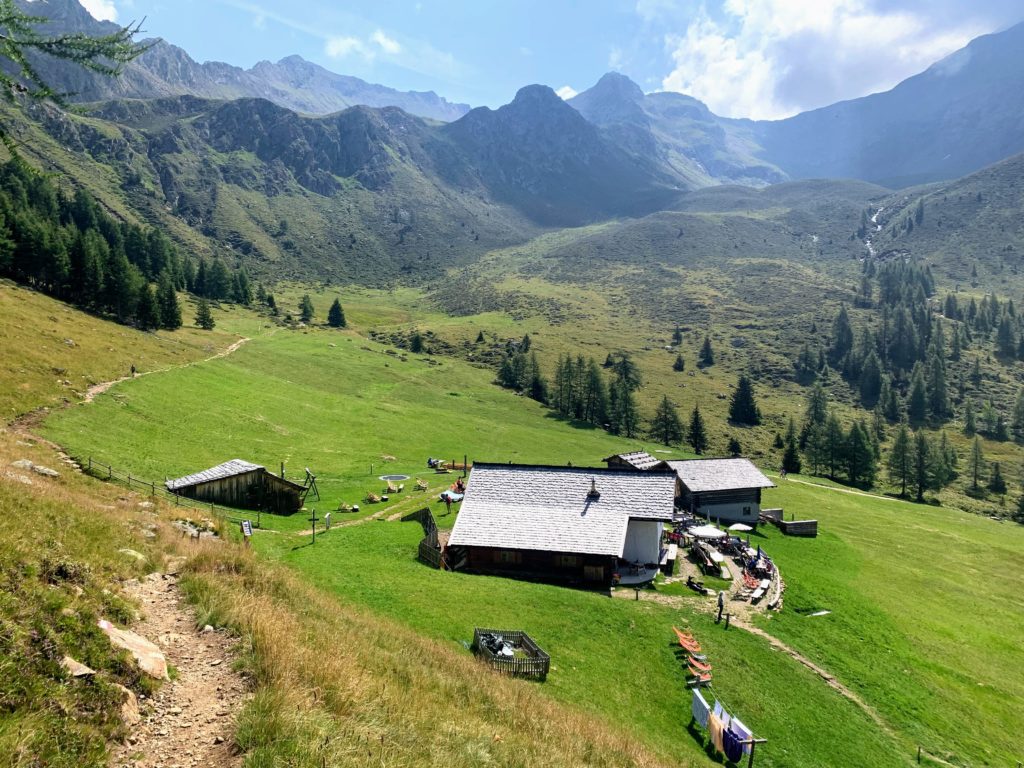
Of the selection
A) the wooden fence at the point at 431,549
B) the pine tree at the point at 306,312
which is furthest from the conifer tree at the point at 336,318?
the wooden fence at the point at 431,549

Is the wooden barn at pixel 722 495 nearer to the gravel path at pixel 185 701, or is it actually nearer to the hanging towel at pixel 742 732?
the hanging towel at pixel 742 732

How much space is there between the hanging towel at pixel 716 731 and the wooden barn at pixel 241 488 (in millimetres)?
35688

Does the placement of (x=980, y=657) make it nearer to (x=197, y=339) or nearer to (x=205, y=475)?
(x=205, y=475)

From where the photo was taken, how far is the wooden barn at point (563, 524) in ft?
127

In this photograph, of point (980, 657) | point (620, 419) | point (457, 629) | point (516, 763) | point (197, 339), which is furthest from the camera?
point (620, 419)

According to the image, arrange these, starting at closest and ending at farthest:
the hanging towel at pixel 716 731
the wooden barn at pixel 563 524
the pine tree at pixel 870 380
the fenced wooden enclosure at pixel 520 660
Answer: the hanging towel at pixel 716 731 < the fenced wooden enclosure at pixel 520 660 < the wooden barn at pixel 563 524 < the pine tree at pixel 870 380

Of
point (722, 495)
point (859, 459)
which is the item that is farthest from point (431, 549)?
point (859, 459)

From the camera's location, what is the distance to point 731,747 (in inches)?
822

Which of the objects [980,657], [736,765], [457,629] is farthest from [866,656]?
[457,629]

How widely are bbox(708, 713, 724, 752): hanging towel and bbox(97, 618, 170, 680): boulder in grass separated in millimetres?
20600

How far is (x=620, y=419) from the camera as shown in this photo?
5231 inches

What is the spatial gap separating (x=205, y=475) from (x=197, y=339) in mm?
70648

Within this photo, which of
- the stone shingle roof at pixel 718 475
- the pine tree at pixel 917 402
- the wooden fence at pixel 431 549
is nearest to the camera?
the wooden fence at pixel 431 549

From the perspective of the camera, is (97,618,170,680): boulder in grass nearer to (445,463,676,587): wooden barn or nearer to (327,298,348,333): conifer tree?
(445,463,676,587): wooden barn
